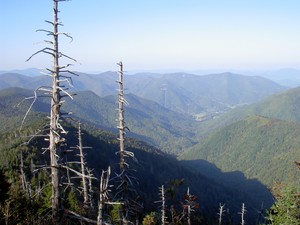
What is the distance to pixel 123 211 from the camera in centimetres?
1744

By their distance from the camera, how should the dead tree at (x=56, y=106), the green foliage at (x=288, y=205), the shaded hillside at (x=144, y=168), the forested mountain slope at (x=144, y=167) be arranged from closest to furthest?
the dead tree at (x=56, y=106)
the green foliage at (x=288, y=205)
the shaded hillside at (x=144, y=168)
the forested mountain slope at (x=144, y=167)

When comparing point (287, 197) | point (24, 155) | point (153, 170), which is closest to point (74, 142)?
point (153, 170)

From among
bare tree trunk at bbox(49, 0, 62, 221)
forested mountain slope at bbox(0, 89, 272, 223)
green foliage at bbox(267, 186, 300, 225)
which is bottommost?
forested mountain slope at bbox(0, 89, 272, 223)

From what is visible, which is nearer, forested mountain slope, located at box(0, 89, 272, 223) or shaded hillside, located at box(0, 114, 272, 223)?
shaded hillside, located at box(0, 114, 272, 223)

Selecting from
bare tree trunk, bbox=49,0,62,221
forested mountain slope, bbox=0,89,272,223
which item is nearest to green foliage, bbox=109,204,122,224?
bare tree trunk, bbox=49,0,62,221

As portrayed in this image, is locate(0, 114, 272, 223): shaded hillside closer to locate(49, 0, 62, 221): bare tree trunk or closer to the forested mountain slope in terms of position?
the forested mountain slope

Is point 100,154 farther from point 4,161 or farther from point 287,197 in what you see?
point 287,197

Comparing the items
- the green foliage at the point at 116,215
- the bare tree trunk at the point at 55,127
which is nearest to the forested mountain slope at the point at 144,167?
the green foliage at the point at 116,215

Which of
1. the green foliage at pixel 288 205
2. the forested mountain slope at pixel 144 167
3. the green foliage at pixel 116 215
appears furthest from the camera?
the forested mountain slope at pixel 144 167

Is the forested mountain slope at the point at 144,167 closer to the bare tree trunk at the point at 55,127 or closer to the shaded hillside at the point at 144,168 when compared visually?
the shaded hillside at the point at 144,168

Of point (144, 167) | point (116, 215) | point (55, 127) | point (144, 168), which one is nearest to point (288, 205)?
point (116, 215)

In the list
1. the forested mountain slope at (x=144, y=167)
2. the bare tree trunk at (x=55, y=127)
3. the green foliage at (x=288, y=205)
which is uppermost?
the bare tree trunk at (x=55, y=127)

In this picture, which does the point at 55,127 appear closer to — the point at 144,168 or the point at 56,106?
the point at 56,106

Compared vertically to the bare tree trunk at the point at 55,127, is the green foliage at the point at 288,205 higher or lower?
lower
